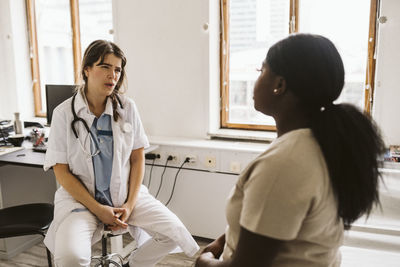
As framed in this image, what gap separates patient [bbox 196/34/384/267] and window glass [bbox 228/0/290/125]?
1.72m

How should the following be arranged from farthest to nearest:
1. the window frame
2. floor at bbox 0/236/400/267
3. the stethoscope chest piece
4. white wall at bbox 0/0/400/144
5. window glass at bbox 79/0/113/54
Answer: the window frame, window glass at bbox 79/0/113/54, white wall at bbox 0/0/400/144, the stethoscope chest piece, floor at bbox 0/236/400/267

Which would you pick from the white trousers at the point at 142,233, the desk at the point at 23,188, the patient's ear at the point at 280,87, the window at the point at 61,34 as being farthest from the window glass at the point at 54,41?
the patient's ear at the point at 280,87

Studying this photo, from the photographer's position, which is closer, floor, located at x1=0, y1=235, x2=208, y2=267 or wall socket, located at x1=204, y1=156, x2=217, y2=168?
floor, located at x1=0, y1=235, x2=208, y2=267

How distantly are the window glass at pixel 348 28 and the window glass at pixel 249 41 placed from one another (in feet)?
0.63

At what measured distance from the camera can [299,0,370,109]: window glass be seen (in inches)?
90.7

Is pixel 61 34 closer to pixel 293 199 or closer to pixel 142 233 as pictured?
pixel 142 233

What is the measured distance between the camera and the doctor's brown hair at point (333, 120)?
785mm

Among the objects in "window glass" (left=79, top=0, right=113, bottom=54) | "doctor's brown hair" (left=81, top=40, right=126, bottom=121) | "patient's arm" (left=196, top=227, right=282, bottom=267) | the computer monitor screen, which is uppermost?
"window glass" (left=79, top=0, right=113, bottom=54)

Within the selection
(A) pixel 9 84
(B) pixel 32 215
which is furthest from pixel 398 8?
(A) pixel 9 84

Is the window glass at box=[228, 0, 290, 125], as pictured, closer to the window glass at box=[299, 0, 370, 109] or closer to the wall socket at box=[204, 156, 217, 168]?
the window glass at box=[299, 0, 370, 109]

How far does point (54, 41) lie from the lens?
3486mm

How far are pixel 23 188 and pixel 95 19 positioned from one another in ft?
5.25

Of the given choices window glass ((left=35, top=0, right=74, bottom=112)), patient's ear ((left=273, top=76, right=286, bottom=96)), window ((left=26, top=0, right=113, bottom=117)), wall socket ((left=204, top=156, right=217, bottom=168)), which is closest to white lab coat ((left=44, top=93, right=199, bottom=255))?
wall socket ((left=204, top=156, right=217, bottom=168))

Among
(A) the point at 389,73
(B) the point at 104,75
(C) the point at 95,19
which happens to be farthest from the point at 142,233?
(C) the point at 95,19
